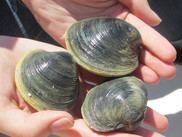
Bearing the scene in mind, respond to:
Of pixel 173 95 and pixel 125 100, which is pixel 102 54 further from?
pixel 173 95

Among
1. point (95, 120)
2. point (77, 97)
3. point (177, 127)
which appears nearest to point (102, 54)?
point (77, 97)

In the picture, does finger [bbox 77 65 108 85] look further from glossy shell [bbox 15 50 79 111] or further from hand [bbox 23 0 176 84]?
hand [bbox 23 0 176 84]

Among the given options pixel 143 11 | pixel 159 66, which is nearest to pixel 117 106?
pixel 159 66

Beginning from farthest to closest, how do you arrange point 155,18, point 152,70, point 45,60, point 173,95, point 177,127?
1. point 173,95
2. point 177,127
3. point 155,18
4. point 152,70
5. point 45,60

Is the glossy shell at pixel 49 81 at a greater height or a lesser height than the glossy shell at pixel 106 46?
lesser

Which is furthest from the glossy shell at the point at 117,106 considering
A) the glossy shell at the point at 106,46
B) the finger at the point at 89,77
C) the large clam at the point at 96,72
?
the finger at the point at 89,77

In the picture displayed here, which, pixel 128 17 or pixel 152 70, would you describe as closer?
pixel 152 70

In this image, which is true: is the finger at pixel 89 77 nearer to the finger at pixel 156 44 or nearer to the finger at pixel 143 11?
the finger at pixel 156 44

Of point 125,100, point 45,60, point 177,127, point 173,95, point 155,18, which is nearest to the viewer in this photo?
point 125,100

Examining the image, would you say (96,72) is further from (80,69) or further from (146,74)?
(146,74)
